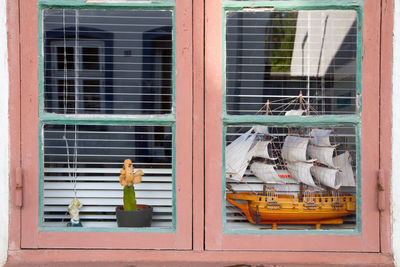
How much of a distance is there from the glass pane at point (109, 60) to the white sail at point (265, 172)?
1.75 ft

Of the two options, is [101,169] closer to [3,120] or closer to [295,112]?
[3,120]

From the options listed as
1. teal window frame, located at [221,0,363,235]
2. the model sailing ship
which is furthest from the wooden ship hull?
teal window frame, located at [221,0,363,235]

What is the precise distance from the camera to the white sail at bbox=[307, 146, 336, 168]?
2.51m

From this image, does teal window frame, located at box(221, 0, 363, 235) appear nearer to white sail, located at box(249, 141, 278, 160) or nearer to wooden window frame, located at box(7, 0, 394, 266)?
wooden window frame, located at box(7, 0, 394, 266)

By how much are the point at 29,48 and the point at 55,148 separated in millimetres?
505

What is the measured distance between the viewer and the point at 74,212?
98.5 inches

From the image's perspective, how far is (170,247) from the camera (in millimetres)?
2381

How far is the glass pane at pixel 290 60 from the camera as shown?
2443 millimetres

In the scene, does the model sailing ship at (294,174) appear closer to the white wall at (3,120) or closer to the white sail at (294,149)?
the white sail at (294,149)

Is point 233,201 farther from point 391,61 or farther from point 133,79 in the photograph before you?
point 391,61

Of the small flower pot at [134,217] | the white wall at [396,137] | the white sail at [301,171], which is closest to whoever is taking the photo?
the white wall at [396,137]

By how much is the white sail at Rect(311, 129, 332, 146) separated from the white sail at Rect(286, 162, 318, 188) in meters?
0.12

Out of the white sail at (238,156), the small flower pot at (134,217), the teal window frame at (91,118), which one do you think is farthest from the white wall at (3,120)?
the white sail at (238,156)

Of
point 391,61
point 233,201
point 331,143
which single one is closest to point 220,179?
point 233,201
